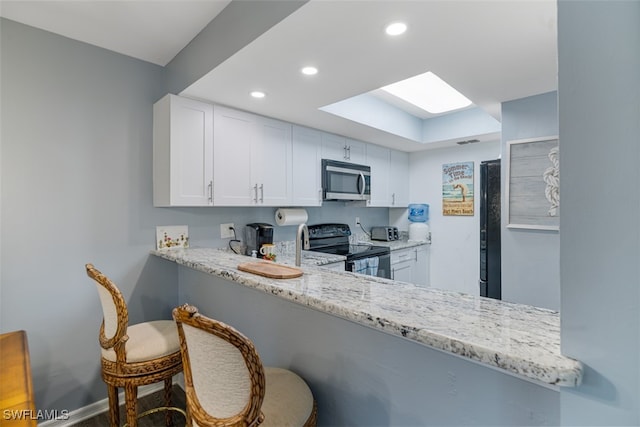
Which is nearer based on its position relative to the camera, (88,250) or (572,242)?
(572,242)

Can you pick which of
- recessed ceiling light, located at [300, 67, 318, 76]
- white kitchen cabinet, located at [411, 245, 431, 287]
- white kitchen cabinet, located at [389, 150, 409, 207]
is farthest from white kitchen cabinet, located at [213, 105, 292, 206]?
white kitchen cabinet, located at [411, 245, 431, 287]

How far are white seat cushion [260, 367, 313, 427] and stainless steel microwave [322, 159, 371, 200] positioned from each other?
2156mm

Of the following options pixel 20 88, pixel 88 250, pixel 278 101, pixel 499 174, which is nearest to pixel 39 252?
pixel 88 250

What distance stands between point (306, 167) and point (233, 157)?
804mm

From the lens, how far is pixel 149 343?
1.57 m

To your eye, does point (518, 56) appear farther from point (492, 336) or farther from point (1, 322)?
point (1, 322)

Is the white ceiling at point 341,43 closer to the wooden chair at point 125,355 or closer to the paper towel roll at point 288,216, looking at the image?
the paper towel roll at point 288,216

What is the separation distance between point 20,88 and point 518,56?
2.92 m

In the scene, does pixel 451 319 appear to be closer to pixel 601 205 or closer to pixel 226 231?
pixel 601 205

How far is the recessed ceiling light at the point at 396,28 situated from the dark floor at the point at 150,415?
8.41 ft

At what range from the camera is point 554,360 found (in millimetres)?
609

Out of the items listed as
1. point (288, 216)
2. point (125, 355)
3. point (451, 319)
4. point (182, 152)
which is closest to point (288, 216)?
point (288, 216)

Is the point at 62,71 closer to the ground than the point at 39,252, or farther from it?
farther from it

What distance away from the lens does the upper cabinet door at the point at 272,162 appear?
2605 millimetres
